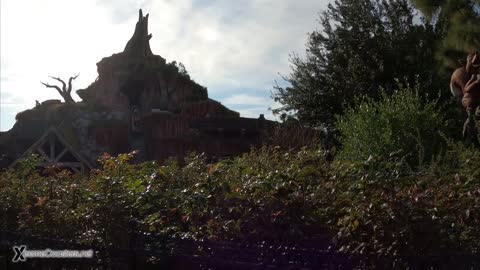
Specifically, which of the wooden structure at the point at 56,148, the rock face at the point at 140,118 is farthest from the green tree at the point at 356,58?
the wooden structure at the point at 56,148

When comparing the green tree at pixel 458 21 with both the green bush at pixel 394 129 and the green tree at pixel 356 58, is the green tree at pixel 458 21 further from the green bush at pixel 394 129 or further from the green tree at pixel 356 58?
the green tree at pixel 356 58

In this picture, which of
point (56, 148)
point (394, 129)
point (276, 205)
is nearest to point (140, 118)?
point (56, 148)

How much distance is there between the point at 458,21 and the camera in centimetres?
971

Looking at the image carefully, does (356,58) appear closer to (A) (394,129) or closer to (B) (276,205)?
(A) (394,129)

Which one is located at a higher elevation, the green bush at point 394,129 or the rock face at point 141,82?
the rock face at point 141,82

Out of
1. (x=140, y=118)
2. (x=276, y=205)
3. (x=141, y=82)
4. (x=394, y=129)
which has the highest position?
(x=141, y=82)

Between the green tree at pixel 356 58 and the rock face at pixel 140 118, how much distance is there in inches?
100

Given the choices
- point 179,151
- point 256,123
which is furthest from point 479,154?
point 256,123

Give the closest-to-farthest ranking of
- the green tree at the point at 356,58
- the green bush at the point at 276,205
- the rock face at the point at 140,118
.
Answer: the green bush at the point at 276,205, the green tree at the point at 356,58, the rock face at the point at 140,118

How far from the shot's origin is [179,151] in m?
→ 23.4

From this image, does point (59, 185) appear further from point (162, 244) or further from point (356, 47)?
point (356, 47)

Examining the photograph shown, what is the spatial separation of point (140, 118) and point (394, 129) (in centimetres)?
1852

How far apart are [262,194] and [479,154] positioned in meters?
2.02

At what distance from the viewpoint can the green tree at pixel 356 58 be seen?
20438mm
